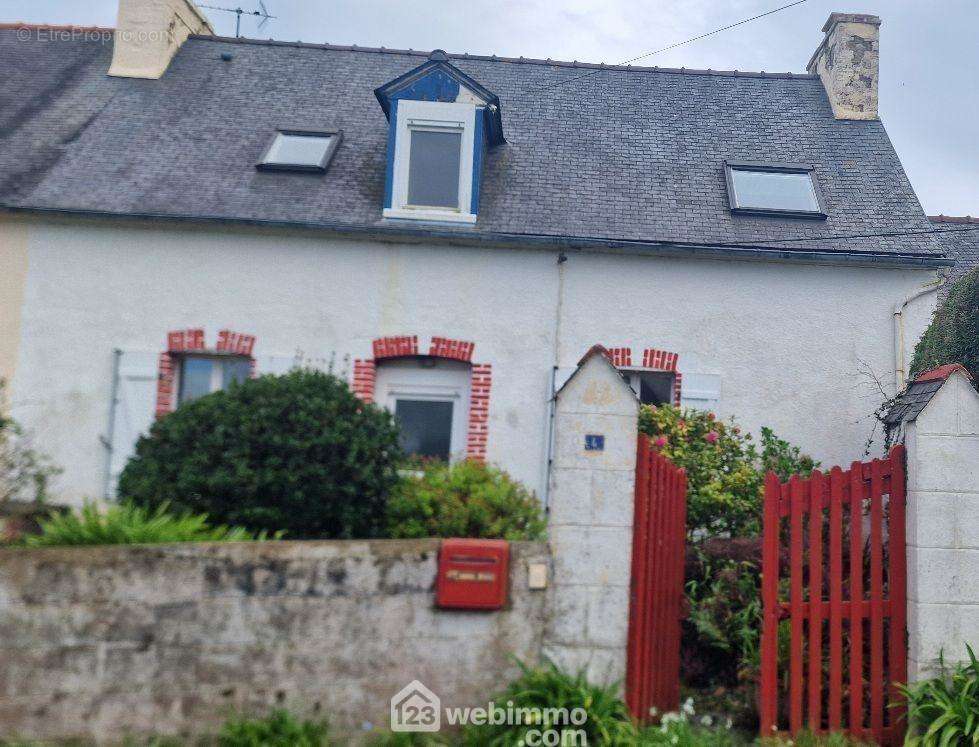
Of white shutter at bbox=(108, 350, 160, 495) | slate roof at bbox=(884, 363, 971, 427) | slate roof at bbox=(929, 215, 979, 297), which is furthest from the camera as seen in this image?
slate roof at bbox=(929, 215, 979, 297)

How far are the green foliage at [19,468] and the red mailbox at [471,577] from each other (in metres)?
4.00

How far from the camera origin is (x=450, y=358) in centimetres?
949

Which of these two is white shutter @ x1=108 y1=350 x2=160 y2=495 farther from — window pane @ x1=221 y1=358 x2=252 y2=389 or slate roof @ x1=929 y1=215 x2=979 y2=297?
slate roof @ x1=929 y1=215 x2=979 y2=297

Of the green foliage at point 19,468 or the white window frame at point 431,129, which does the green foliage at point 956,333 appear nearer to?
the white window frame at point 431,129

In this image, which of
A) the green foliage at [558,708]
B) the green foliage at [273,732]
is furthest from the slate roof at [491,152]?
the green foliage at [273,732]

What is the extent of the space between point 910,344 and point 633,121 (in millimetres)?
4557

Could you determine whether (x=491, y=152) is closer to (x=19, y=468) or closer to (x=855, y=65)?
(x=855, y=65)

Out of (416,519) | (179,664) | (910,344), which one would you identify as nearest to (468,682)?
(416,519)

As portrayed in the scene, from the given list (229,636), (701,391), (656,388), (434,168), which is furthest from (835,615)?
(434,168)

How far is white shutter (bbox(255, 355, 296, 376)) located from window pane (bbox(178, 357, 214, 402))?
694 millimetres

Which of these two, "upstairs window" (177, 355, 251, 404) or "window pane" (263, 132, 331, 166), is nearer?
"upstairs window" (177, 355, 251, 404)

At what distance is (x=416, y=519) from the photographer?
570 cm

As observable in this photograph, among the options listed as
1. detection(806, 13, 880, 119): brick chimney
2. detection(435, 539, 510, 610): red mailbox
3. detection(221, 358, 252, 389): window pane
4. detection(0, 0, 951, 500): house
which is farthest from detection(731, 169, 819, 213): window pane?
detection(435, 539, 510, 610): red mailbox

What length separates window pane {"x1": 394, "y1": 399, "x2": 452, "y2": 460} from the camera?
9617mm
